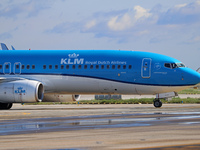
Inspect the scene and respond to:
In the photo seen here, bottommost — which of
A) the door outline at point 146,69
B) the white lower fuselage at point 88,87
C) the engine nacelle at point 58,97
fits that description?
the engine nacelle at point 58,97

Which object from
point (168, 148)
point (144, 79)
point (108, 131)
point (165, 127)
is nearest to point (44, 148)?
point (168, 148)

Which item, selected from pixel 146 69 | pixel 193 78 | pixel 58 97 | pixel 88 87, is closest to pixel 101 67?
pixel 88 87

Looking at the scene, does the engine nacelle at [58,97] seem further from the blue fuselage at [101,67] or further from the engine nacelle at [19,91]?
the engine nacelle at [19,91]

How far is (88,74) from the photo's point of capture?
116 feet

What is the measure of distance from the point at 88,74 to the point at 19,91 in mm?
5454

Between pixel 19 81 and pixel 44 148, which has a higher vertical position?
pixel 19 81

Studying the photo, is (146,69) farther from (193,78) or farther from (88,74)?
(88,74)

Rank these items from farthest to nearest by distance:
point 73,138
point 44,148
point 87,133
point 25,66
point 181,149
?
point 25,66
point 87,133
point 73,138
point 44,148
point 181,149

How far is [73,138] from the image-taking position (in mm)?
13820

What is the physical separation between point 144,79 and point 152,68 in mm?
1027

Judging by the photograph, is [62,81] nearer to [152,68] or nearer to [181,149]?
[152,68]

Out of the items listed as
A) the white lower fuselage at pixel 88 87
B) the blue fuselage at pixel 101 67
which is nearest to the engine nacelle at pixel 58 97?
the white lower fuselage at pixel 88 87

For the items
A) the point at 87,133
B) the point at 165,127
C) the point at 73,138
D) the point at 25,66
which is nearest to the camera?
the point at 73,138

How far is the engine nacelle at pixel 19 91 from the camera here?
33656 millimetres
